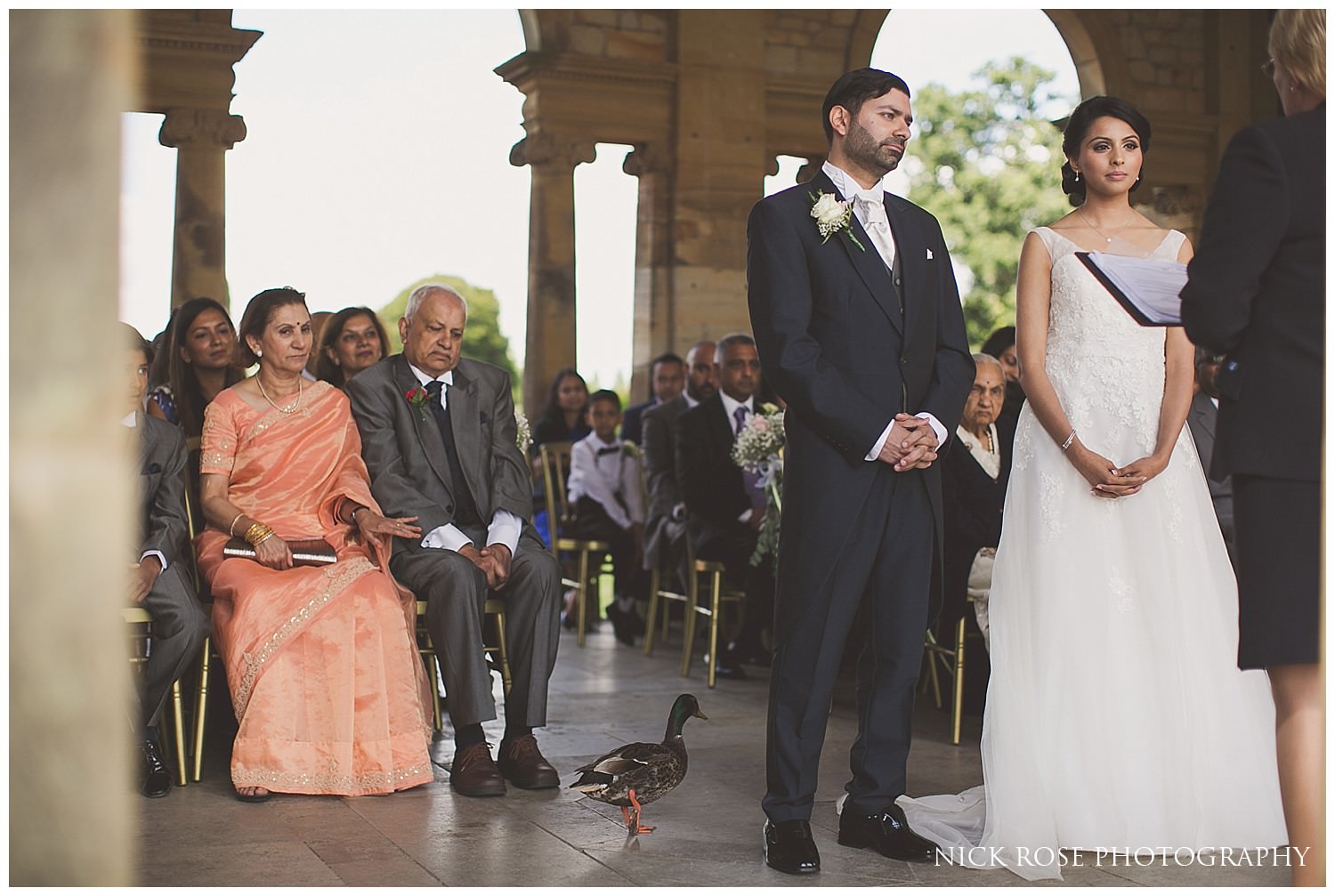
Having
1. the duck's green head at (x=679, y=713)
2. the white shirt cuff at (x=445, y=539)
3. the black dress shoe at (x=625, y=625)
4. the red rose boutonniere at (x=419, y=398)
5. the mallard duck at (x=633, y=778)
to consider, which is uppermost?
the red rose boutonniere at (x=419, y=398)

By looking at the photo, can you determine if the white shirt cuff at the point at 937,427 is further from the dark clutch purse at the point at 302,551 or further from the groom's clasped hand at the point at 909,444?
the dark clutch purse at the point at 302,551

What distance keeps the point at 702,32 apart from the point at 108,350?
11246mm

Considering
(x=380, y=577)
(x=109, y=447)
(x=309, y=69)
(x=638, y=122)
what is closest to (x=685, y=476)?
(x=380, y=577)

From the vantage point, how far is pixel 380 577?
5.26 m

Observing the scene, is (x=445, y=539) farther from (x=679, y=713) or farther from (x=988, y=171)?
(x=988, y=171)

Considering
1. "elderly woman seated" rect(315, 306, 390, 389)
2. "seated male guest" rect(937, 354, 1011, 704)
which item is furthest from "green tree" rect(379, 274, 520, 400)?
"seated male guest" rect(937, 354, 1011, 704)

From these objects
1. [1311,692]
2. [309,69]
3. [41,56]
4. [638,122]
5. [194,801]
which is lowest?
[194,801]

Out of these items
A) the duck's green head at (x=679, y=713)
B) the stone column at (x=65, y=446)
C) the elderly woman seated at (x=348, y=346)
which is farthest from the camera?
the elderly woman seated at (x=348, y=346)

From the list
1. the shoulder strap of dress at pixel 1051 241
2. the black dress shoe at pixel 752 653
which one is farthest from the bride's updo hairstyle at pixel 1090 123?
the black dress shoe at pixel 752 653

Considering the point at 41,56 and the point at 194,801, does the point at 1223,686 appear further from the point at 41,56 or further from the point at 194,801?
the point at 41,56

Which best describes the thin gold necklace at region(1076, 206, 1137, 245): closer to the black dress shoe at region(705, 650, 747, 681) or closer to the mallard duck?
the mallard duck

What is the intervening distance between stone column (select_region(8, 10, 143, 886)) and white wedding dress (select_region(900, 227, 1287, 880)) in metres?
2.78

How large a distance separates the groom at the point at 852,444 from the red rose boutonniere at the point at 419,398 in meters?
1.92

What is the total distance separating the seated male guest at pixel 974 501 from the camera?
601 centimetres
